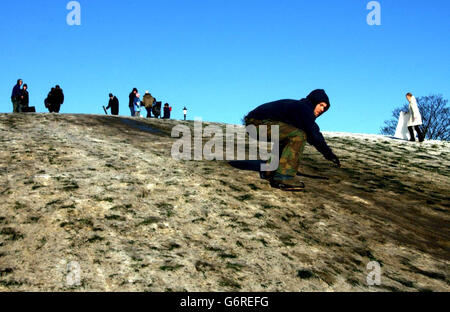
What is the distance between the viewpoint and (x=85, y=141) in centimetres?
833

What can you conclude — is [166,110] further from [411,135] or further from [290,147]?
[290,147]

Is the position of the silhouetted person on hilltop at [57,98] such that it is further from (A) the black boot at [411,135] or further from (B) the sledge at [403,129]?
(A) the black boot at [411,135]

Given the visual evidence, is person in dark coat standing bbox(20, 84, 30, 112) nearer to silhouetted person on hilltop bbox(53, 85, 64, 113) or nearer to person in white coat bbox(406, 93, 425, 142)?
silhouetted person on hilltop bbox(53, 85, 64, 113)

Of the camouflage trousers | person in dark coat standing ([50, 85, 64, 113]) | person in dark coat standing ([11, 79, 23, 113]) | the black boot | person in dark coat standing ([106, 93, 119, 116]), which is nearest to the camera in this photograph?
the camouflage trousers

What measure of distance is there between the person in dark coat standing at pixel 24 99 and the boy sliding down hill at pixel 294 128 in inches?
596

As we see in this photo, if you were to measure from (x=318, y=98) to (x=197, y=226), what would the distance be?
8.95ft

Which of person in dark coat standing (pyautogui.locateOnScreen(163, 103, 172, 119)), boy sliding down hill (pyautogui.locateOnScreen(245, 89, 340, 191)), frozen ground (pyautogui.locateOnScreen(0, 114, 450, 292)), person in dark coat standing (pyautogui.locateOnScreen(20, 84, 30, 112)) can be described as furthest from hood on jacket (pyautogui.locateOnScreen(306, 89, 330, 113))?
→ person in dark coat standing (pyautogui.locateOnScreen(163, 103, 172, 119))

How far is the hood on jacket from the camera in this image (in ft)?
19.4

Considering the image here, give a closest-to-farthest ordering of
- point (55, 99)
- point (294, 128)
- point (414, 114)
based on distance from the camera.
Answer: point (294, 128), point (414, 114), point (55, 99)

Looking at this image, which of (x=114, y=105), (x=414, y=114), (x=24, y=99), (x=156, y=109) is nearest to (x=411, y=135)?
(x=414, y=114)

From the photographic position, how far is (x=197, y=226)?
454 centimetres

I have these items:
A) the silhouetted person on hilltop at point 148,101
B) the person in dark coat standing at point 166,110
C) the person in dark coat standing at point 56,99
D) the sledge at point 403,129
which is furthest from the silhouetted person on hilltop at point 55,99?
the sledge at point 403,129
